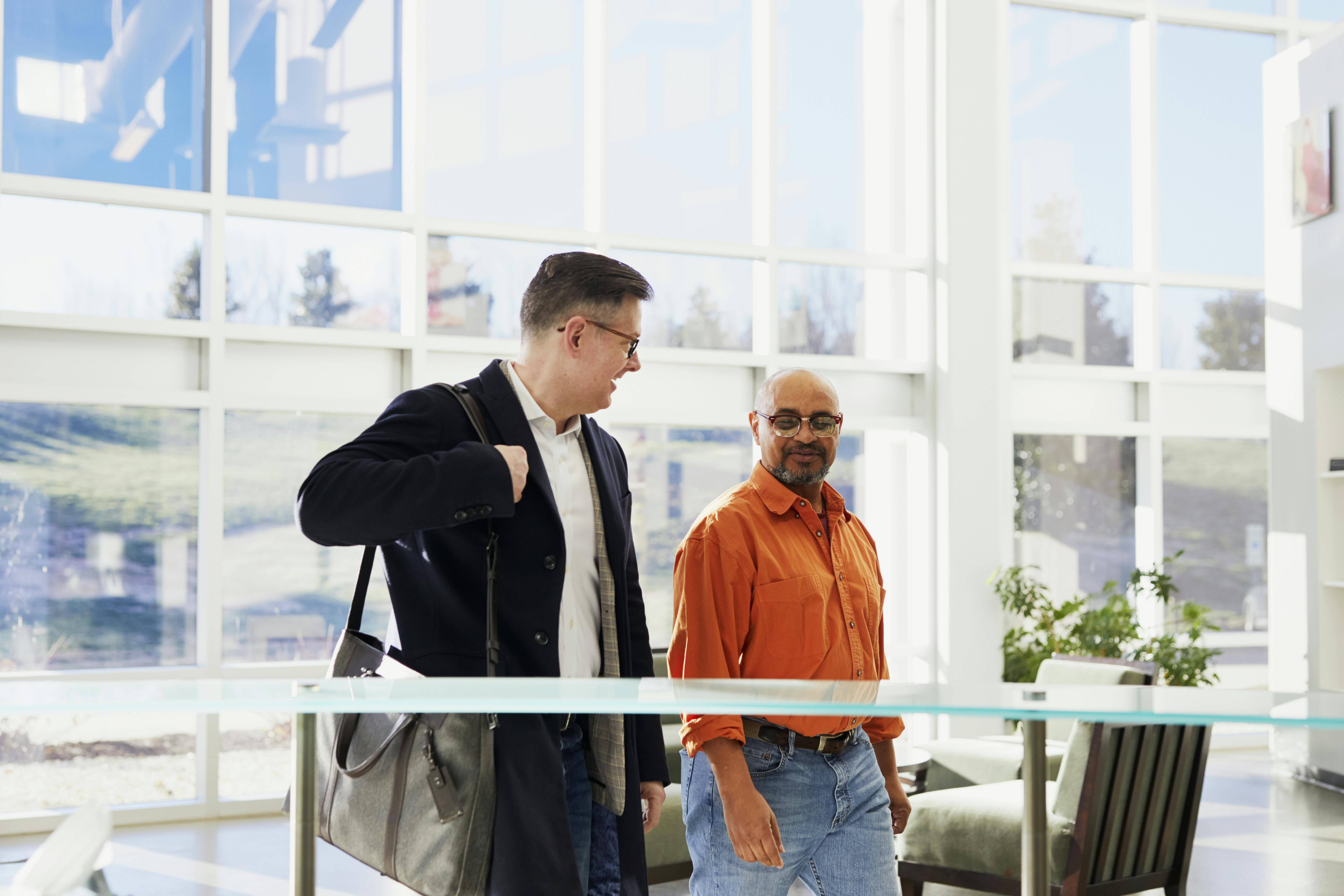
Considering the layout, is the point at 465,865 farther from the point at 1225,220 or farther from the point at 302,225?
the point at 1225,220

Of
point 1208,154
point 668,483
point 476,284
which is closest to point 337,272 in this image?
point 476,284

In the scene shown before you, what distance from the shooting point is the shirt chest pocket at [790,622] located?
2.02 meters

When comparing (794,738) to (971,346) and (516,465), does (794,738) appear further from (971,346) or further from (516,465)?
(971,346)

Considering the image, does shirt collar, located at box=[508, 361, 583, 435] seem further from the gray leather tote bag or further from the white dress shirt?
the gray leather tote bag

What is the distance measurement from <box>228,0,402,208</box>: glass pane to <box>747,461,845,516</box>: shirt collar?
16.0 feet

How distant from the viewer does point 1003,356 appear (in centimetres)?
732

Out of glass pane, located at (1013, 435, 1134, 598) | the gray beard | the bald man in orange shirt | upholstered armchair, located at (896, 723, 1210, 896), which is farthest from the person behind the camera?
glass pane, located at (1013, 435, 1134, 598)

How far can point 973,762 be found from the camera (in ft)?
15.8

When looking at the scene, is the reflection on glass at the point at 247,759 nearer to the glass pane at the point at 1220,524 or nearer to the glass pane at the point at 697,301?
the glass pane at the point at 697,301

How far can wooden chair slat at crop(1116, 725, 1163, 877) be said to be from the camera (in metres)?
3.46

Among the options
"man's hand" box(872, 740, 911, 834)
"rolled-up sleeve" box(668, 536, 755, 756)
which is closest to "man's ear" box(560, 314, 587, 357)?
"rolled-up sleeve" box(668, 536, 755, 756)

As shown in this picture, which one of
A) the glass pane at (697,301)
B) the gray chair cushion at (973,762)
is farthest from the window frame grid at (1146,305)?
the gray chair cushion at (973,762)

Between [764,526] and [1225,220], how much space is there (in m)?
7.40

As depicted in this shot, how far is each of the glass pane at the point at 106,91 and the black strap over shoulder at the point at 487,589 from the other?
17.2 feet
